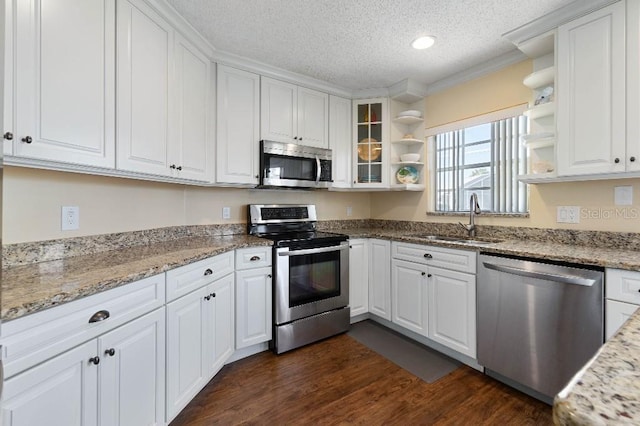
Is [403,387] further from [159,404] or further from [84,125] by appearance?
[84,125]

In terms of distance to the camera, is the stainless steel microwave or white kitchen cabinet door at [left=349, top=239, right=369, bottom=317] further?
white kitchen cabinet door at [left=349, top=239, right=369, bottom=317]

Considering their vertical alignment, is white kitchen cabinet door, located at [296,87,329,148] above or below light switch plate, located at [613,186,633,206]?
above

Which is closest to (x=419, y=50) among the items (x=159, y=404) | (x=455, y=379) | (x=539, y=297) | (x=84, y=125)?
(x=539, y=297)

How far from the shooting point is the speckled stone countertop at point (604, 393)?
1.21ft

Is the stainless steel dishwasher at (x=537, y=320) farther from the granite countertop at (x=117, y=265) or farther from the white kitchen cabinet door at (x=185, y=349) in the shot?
the white kitchen cabinet door at (x=185, y=349)

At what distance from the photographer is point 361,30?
7.11ft

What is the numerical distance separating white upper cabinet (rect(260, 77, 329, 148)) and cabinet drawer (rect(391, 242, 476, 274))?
1.33 metres

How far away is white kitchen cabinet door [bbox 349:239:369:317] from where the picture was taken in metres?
2.93

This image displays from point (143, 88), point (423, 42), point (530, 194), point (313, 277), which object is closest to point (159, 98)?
point (143, 88)

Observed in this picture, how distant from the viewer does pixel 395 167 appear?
3.32 metres

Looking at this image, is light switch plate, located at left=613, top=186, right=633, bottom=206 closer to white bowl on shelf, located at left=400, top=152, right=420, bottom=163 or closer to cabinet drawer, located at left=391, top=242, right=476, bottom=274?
cabinet drawer, located at left=391, top=242, right=476, bottom=274

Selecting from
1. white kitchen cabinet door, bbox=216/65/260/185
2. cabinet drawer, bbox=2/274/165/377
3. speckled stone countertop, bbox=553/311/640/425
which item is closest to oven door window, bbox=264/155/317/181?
white kitchen cabinet door, bbox=216/65/260/185

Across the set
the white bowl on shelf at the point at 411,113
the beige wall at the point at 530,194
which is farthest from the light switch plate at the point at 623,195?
the white bowl on shelf at the point at 411,113

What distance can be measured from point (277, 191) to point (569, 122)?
2422 millimetres
